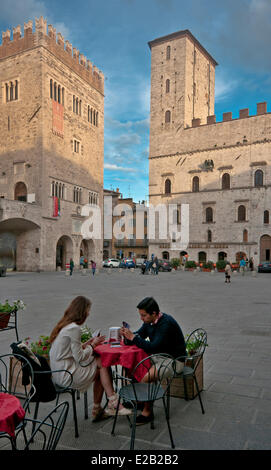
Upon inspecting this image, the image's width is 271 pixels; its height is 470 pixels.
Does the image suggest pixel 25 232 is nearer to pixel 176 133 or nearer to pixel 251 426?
pixel 176 133

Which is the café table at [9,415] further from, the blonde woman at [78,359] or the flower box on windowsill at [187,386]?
the flower box on windowsill at [187,386]

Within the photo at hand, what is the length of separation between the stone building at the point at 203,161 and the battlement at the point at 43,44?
13450 millimetres

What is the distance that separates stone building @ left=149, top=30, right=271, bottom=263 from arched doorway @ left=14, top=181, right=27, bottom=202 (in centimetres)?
1967

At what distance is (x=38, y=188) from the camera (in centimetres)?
3167

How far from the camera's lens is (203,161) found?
44844 mm

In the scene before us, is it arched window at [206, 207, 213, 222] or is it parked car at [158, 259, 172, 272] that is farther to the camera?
arched window at [206, 207, 213, 222]

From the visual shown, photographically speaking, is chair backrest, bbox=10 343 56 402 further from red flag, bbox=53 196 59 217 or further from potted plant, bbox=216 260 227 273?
potted plant, bbox=216 260 227 273

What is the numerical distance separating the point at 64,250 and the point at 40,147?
10.6 metres

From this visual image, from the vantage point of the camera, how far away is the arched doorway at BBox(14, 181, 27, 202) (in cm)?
3310

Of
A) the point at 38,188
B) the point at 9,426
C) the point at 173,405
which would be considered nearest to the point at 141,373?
the point at 173,405

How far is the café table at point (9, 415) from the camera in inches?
94.2

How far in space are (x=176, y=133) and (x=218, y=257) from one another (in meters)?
16.9

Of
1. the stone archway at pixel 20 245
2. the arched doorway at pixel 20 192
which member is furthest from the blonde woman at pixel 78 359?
the arched doorway at pixel 20 192

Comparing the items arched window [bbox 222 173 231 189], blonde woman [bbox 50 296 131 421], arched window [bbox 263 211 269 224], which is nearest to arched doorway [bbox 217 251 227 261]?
arched window [bbox 263 211 269 224]
